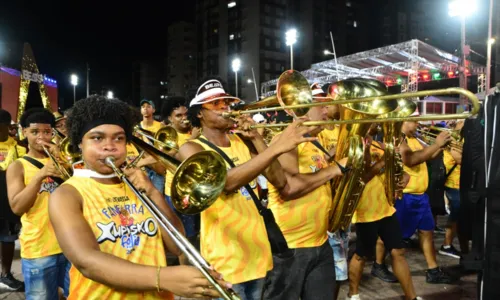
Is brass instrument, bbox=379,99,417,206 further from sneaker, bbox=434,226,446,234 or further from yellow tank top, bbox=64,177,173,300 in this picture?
sneaker, bbox=434,226,446,234

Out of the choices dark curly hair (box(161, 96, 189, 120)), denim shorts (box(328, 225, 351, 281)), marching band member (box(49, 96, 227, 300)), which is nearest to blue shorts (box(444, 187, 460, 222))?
denim shorts (box(328, 225, 351, 281))

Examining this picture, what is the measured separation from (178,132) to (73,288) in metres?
5.65

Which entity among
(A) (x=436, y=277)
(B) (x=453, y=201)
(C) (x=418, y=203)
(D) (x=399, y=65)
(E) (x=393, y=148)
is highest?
(D) (x=399, y=65)

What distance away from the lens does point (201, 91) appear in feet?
11.4

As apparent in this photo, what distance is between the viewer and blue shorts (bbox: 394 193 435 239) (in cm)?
580

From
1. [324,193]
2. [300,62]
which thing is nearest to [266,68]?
[300,62]

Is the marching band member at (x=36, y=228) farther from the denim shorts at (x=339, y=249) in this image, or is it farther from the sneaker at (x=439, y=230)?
the sneaker at (x=439, y=230)

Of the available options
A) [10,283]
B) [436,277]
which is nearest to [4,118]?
[10,283]

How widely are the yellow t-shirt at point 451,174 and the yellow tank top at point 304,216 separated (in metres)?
4.66

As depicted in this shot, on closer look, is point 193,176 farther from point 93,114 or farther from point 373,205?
point 373,205

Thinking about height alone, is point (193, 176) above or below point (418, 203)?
above

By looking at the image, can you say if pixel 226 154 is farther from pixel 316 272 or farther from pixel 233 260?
pixel 316 272

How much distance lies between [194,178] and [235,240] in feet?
2.22

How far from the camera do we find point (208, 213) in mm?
2992
